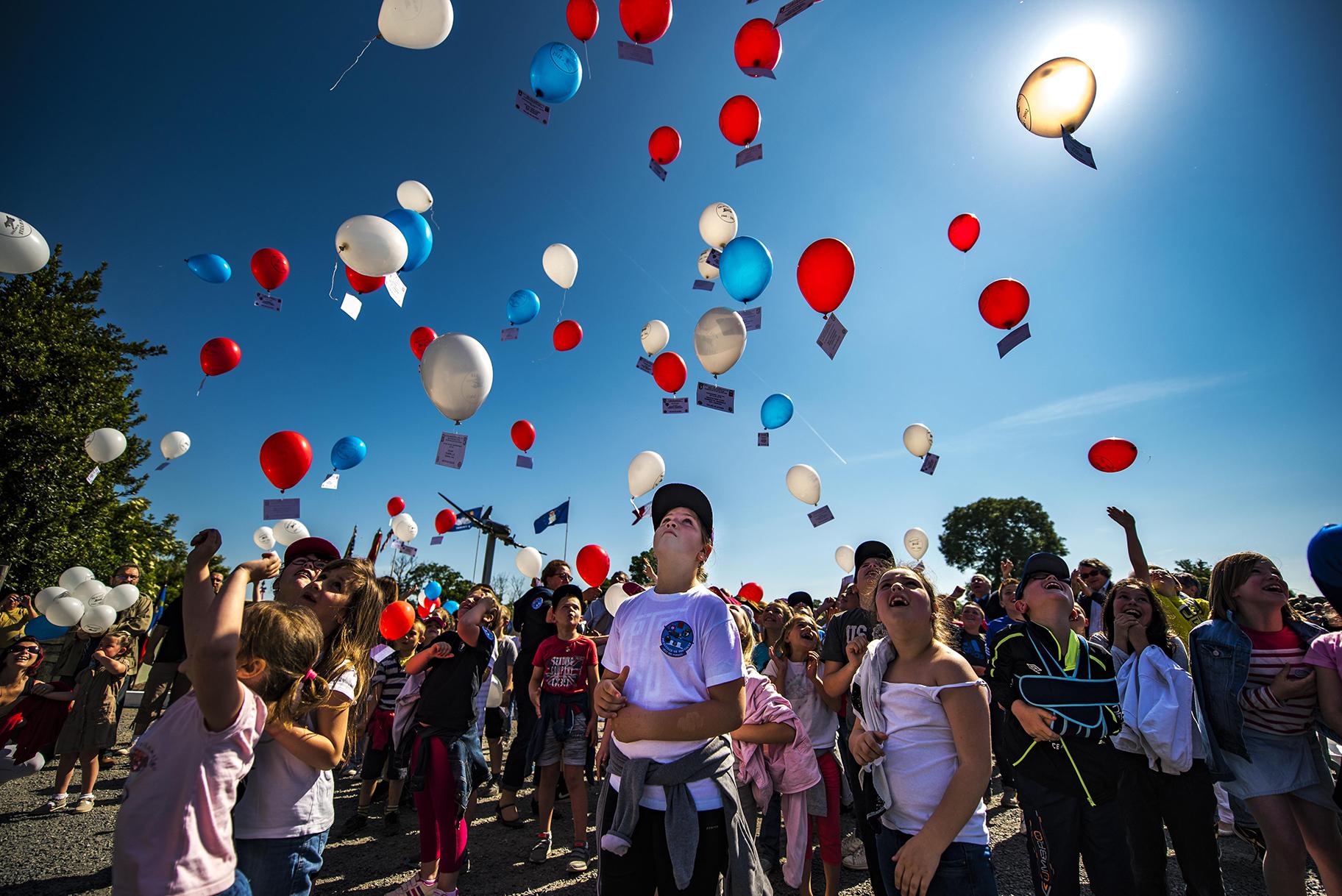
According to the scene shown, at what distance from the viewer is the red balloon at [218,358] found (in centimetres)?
665

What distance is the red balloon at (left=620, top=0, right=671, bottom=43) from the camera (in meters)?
5.05

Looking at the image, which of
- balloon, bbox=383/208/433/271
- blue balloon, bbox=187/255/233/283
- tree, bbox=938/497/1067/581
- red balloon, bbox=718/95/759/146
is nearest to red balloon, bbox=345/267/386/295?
balloon, bbox=383/208/433/271

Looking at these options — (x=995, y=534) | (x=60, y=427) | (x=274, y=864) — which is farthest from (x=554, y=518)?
(x=995, y=534)

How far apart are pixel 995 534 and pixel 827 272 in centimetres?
3996

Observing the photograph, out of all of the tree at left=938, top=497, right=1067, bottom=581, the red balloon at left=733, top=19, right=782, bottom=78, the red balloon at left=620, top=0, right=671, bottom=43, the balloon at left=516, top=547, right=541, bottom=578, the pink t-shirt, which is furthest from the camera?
the tree at left=938, top=497, right=1067, bottom=581

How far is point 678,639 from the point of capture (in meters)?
1.92

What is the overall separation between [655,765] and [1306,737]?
3.72 meters

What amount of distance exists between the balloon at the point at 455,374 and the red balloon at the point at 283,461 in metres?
1.32

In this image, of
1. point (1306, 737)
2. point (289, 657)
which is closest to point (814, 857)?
point (1306, 737)

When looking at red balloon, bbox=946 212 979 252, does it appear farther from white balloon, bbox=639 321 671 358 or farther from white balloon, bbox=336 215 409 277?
white balloon, bbox=336 215 409 277

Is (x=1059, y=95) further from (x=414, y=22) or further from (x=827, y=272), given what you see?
(x=414, y=22)

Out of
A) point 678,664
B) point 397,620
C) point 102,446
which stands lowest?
point 678,664

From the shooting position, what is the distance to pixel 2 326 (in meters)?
12.2

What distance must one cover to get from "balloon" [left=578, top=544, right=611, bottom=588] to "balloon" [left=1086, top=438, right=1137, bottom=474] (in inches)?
254
